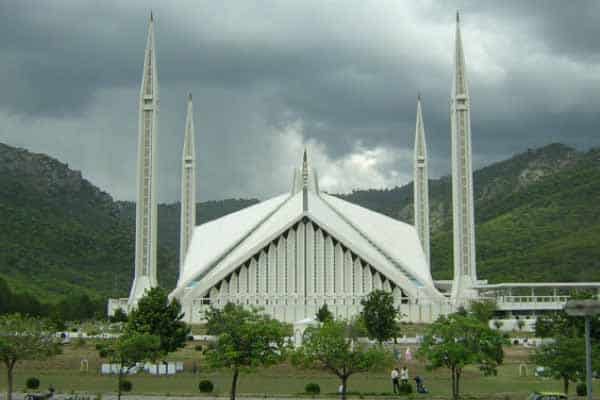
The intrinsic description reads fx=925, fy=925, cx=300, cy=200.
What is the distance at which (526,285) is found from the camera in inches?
1588

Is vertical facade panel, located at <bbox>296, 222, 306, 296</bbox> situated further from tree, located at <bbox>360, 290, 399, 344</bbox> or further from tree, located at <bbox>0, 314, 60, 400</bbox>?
tree, located at <bbox>0, 314, 60, 400</bbox>

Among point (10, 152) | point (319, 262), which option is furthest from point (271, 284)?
point (10, 152)

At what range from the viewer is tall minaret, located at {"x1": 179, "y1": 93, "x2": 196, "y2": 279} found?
5159 cm

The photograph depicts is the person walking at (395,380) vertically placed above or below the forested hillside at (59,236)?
below

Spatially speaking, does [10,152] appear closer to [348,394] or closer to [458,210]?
[458,210]

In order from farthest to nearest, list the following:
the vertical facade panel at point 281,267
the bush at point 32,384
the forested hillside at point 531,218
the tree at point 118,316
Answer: the forested hillside at point 531,218
the vertical facade panel at point 281,267
the tree at point 118,316
the bush at point 32,384

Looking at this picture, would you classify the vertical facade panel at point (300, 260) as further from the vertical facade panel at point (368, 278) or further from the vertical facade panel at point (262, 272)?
the vertical facade panel at point (368, 278)

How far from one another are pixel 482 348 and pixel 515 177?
287 ft

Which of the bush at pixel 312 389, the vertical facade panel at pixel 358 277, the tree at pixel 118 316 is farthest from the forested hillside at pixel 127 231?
the bush at pixel 312 389

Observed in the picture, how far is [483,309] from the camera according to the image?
35312 mm

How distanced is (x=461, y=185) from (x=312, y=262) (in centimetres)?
774

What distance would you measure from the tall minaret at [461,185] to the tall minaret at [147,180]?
13664 millimetres

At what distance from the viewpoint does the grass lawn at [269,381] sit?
2047cm

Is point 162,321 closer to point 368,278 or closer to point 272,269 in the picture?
point 272,269
